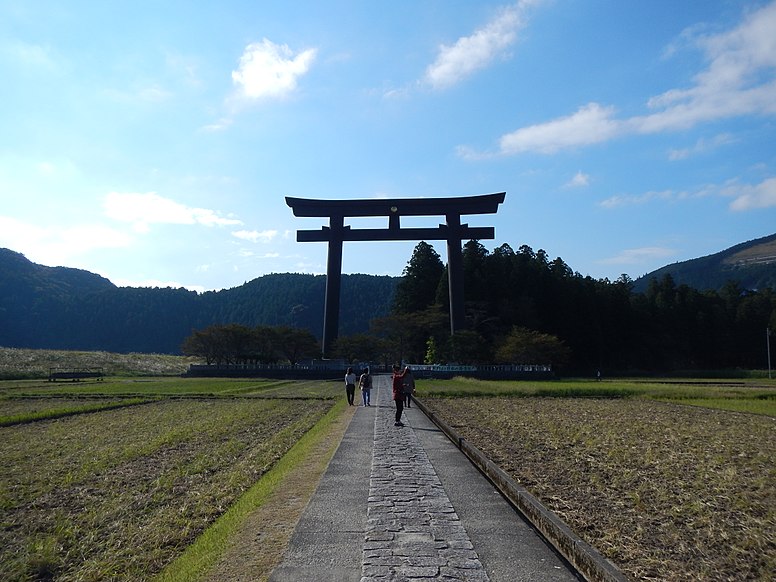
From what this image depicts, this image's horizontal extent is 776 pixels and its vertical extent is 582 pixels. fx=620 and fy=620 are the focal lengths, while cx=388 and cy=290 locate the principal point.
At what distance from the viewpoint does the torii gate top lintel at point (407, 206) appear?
44500 mm

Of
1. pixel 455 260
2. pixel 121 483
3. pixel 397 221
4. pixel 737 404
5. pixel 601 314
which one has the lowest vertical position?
pixel 121 483

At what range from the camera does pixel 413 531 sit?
5.57m

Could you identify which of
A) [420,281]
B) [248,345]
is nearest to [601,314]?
[420,281]

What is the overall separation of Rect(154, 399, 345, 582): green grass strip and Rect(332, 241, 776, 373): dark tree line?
53.3 m

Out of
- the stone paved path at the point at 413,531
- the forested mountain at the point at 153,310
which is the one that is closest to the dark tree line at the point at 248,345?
the stone paved path at the point at 413,531

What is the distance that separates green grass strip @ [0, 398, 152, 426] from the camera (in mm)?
17234

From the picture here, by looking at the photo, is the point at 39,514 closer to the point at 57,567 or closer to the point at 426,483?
the point at 57,567

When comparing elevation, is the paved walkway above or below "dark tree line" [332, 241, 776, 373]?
below

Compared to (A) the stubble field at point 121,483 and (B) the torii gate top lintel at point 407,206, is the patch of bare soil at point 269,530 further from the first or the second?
(B) the torii gate top lintel at point 407,206

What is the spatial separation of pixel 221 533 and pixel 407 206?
40.2m

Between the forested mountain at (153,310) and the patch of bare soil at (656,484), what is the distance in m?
113

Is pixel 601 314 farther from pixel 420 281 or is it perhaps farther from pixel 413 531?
pixel 413 531

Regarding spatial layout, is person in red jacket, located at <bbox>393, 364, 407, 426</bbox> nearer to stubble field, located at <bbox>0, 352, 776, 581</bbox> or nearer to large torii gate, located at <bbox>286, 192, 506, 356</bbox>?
stubble field, located at <bbox>0, 352, 776, 581</bbox>

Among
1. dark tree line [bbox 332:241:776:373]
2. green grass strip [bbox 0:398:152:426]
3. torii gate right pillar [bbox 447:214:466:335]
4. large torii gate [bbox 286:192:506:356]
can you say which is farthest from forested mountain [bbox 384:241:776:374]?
green grass strip [bbox 0:398:152:426]
